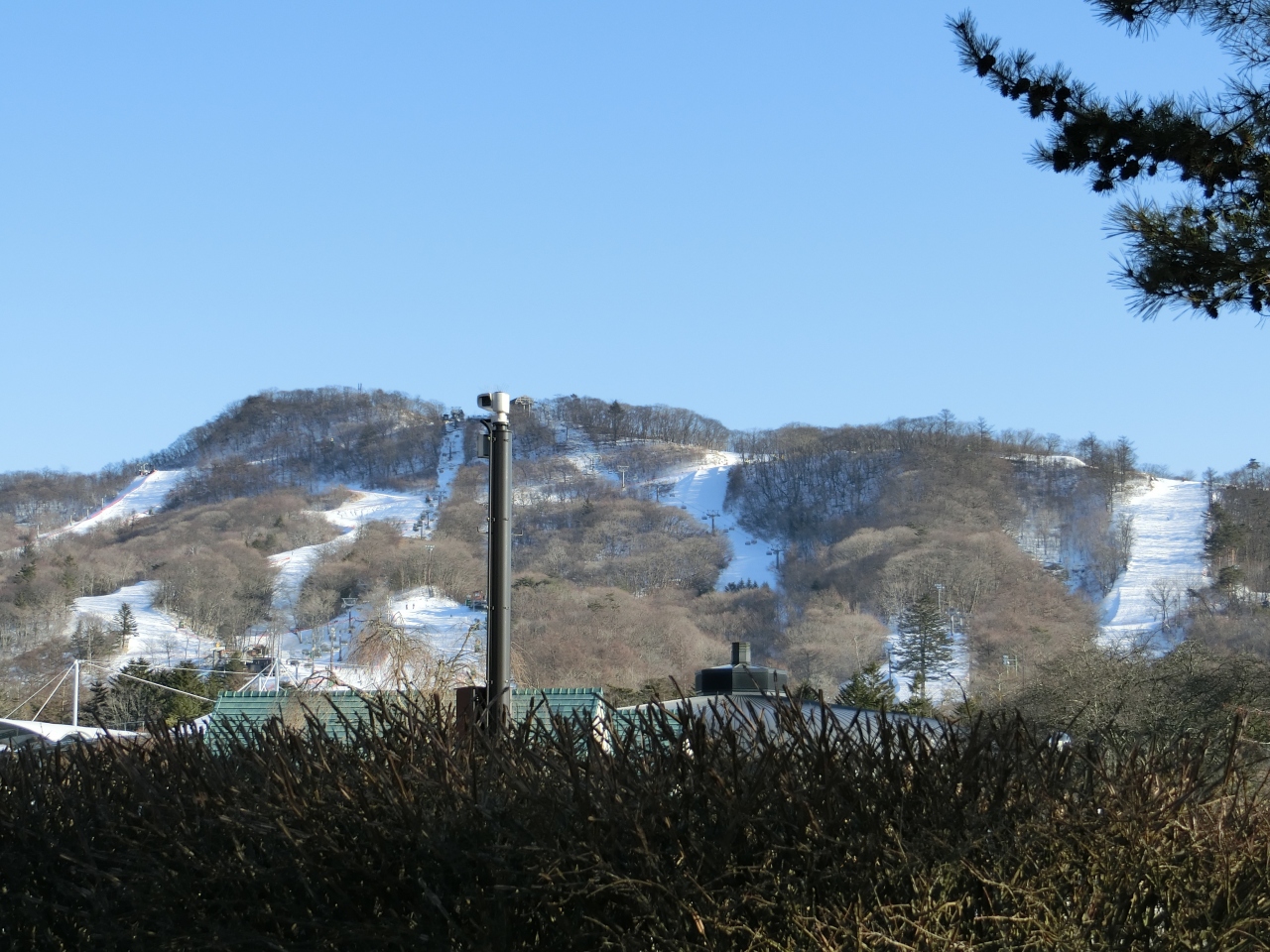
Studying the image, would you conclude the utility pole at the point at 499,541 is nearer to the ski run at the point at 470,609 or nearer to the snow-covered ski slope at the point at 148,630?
the ski run at the point at 470,609

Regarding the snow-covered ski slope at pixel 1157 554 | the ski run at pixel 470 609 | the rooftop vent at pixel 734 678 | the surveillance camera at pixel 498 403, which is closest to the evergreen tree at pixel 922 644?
the ski run at pixel 470 609

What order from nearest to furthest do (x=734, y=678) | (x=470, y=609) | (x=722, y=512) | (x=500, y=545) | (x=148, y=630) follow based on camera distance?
(x=500, y=545), (x=734, y=678), (x=470, y=609), (x=148, y=630), (x=722, y=512)

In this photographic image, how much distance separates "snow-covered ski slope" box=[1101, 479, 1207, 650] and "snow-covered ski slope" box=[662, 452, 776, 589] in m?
32.9

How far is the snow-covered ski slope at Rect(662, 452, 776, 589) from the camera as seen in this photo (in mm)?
135250

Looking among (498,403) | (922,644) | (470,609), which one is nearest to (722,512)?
(470,609)

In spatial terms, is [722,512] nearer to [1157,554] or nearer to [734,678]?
[1157,554]

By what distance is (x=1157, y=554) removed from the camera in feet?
411

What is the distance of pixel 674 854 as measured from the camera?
135 inches

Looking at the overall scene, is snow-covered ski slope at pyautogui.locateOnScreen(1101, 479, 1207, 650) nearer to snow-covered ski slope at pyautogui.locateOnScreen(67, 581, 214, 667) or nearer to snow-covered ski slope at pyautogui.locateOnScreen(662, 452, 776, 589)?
snow-covered ski slope at pyautogui.locateOnScreen(662, 452, 776, 589)

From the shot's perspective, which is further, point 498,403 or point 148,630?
point 148,630

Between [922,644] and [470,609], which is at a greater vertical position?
[922,644]

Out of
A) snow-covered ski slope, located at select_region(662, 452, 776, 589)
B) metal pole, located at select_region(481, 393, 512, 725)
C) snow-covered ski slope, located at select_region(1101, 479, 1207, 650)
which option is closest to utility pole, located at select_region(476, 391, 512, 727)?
metal pole, located at select_region(481, 393, 512, 725)

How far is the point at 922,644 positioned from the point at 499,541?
76.0 m

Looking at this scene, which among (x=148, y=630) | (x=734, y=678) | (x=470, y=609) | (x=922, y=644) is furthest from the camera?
(x=148, y=630)
